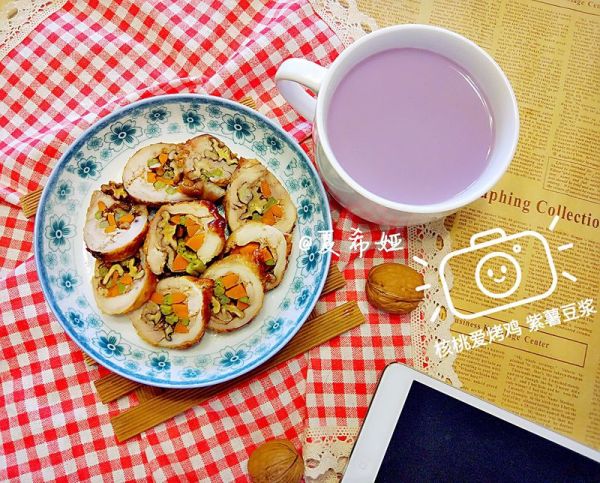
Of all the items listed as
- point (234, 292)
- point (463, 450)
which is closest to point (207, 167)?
point (234, 292)

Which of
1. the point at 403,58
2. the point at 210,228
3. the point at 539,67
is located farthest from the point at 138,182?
the point at 539,67

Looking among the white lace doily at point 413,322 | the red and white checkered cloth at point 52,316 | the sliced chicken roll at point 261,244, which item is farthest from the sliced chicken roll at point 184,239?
the white lace doily at point 413,322

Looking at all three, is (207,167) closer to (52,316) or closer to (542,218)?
(52,316)

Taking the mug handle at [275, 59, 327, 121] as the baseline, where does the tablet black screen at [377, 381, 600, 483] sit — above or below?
below

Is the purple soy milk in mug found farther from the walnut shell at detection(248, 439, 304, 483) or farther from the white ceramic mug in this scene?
the walnut shell at detection(248, 439, 304, 483)

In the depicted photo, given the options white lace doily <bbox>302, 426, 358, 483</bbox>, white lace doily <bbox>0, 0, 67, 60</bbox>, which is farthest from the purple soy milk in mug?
white lace doily <bbox>0, 0, 67, 60</bbox>

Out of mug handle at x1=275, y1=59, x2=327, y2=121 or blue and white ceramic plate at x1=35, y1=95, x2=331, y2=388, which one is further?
blue and white ceramic plate at x1=35, y1=95, x2=331, y2=388
